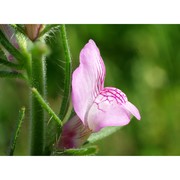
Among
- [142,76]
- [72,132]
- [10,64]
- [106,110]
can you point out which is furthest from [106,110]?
[142,76]

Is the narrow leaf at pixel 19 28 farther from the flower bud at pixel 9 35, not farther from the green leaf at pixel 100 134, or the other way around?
the green leaf at pixel 100 134

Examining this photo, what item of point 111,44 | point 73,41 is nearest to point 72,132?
point 73,41

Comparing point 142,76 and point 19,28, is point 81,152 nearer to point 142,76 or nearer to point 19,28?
point 19,28

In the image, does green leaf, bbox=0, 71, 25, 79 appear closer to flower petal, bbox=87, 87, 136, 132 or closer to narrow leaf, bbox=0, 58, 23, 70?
narrow leaf, bbox=0, 58, 23, 70

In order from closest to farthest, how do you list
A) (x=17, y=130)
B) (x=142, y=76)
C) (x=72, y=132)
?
(x=17, y=130)
(x=72, y=132)
(x=142, y=76)

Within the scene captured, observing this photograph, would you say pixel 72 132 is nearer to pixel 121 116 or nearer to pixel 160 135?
pixel 121 116

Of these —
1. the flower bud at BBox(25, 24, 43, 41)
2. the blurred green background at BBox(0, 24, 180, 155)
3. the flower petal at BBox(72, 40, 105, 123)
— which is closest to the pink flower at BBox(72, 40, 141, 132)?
the flower petal at BBox(72, 40, 105, 123)
